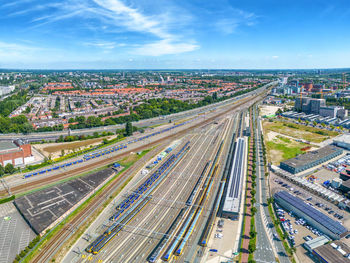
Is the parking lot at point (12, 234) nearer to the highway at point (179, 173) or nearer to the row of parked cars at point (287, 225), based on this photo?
the highway at point (179, 173)

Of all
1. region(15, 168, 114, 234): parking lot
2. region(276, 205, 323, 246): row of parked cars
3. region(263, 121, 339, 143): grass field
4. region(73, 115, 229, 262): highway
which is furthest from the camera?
region(263, 121, 339, 143): grass field

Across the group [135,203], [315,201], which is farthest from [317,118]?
[135,203]

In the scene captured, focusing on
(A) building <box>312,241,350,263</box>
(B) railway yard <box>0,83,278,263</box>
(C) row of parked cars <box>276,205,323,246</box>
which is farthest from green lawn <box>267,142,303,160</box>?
(A) building <box>312,241,350,263</box>

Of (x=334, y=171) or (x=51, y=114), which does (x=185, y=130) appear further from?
(x=51, y=114)

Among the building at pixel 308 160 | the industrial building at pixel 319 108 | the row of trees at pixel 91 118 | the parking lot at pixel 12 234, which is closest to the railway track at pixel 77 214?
the parking lot at pixel 12 234

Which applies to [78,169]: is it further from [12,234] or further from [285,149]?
[285,149]

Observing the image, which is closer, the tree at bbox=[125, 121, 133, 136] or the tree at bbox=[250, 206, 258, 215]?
the tree at bbox=[250, 206, 258, 215]

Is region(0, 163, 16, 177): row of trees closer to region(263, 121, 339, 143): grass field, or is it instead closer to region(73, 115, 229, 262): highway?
region(73, 115, 229, 262): highway
